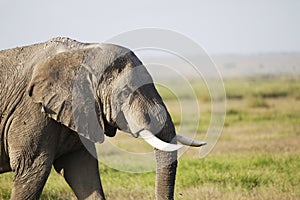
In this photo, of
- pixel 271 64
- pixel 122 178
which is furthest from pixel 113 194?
pixel 271 64

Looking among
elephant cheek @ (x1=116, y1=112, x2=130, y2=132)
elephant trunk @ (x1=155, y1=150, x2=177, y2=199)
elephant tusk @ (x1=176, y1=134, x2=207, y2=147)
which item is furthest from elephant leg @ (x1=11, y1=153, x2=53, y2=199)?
elephant tusk @ (x1=176, y1=134, x2=207, y2=147)

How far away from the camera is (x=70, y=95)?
255 inches

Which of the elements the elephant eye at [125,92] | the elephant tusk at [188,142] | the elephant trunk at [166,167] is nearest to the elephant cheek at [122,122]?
the elephant eye at [125,92]

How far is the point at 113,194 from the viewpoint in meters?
9.17

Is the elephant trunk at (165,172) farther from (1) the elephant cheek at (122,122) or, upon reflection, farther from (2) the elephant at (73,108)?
(1) the elephant cheek at (122,122)

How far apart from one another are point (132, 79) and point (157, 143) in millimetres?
656

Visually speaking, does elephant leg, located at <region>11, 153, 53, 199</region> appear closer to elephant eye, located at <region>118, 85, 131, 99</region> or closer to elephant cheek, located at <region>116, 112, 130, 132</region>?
elephant cheek, located at <region>116, 112, 130, 132</region>

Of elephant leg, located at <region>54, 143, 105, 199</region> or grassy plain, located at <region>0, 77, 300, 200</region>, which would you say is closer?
elephant leg, located at <region>54, 143, 105, 199</region>

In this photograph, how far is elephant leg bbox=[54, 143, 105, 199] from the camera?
7160 millimetres

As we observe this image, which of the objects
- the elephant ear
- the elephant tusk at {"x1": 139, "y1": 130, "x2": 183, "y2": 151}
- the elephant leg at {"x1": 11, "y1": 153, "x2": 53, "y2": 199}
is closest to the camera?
the elephant tusk at {"x1": 139, "y1": 130, "x2": 183, "y2": 151}

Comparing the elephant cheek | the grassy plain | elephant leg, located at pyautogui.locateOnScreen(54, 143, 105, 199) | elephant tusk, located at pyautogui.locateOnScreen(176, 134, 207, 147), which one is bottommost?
the grassy plain

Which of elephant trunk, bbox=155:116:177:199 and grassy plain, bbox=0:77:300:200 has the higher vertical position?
elephant trunk, bbox=155:116:177:199

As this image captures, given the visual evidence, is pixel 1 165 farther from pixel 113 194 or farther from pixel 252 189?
pixel 252 189

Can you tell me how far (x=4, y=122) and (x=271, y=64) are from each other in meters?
170
